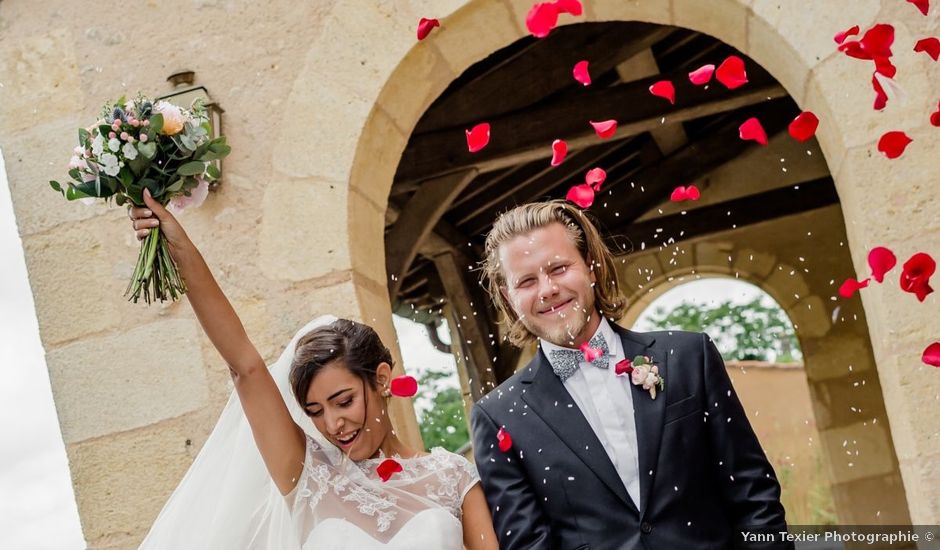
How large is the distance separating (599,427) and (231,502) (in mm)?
923

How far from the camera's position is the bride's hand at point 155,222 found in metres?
2.50

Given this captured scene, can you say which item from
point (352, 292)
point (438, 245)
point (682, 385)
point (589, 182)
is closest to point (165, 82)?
point (352, 292)

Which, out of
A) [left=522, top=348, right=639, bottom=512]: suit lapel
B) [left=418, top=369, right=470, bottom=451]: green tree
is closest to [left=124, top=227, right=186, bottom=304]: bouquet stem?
[left=522, top=348, right=639, bottom=512]: suit lapel

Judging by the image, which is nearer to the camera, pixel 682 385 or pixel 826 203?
pixel 682 385

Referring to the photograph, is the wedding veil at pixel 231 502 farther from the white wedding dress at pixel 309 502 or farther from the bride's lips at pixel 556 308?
the bride's lips at pixel 556 308

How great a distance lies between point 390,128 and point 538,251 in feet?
4.52

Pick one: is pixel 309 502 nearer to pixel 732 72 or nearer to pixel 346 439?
pixel 346 439

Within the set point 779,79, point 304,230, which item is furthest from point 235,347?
point 779,79

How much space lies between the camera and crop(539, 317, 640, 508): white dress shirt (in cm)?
240

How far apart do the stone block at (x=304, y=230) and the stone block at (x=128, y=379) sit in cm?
37

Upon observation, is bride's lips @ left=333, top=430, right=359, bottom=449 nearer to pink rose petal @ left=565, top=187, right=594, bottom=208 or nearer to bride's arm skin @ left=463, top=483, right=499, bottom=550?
bride's arm skin @ left=463, top=483, right=499, bottom=550

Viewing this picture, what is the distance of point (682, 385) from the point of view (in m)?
2.44

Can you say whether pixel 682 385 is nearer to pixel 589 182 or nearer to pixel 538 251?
pixel 538 251

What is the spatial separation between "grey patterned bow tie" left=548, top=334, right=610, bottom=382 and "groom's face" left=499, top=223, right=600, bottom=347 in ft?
0.07
